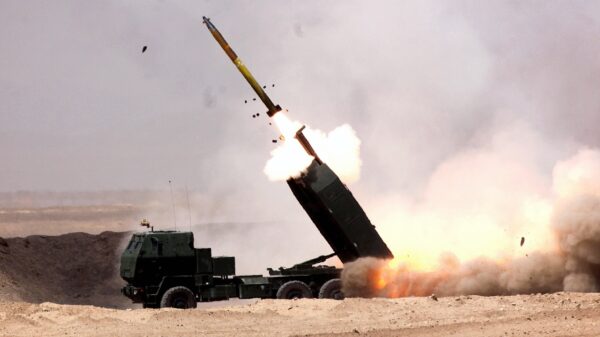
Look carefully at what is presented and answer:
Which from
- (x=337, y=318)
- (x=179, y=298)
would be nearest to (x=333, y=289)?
(x=179, y=298)

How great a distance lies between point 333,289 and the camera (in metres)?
28.0

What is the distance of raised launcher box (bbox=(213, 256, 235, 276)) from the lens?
91.8 ft

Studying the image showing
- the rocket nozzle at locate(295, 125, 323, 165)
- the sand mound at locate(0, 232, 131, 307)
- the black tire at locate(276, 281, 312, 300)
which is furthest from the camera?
the sand mound at locate(0, 232, 131, 307)

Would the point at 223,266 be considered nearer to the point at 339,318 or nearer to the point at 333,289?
the point at 333,289

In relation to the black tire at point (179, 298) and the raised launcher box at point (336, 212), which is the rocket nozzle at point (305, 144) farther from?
the black tire at point (179, 298)

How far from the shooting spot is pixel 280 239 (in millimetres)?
40344

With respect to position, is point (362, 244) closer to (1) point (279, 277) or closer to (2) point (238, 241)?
(1) point (279, 277)

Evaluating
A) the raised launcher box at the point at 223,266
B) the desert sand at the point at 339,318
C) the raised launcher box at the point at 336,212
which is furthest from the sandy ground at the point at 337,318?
the raised launcher box at the point at 223,266

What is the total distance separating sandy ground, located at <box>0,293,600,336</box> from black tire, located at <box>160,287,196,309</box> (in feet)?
8.33

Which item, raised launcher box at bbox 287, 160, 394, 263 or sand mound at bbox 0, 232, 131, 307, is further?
sand mound at bbox 0, 232, 131, 307

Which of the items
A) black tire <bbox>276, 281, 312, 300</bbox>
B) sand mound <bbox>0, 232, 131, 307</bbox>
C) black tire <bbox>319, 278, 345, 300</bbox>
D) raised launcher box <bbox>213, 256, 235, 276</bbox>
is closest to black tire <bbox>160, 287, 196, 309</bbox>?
raised launcher box <bbox>213, 256, 235, 276</bbox>

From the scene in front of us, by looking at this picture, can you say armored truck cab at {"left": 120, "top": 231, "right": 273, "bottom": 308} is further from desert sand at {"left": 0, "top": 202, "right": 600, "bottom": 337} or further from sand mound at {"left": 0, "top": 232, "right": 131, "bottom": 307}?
sand mound at {"left": 0, "top": 232, "right": 131, "bottom": 307}

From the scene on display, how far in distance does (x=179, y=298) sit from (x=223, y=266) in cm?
171

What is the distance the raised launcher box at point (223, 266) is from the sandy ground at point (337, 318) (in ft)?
9.42
